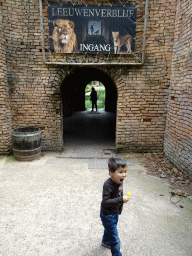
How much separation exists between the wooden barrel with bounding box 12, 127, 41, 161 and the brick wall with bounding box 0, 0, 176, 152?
0.60m

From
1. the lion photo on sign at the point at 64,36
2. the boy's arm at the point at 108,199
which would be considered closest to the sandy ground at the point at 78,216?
the boy's arm at the point at 108,199

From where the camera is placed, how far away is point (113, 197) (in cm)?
203

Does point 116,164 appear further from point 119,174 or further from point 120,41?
point 120,41

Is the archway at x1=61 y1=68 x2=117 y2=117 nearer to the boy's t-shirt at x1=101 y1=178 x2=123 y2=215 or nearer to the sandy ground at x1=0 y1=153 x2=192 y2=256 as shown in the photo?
the sandy ground at x1=0 y1=153 x2=192 y2=256

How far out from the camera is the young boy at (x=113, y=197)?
1897 mm

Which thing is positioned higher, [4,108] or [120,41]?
[120,41]

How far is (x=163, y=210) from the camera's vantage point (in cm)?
325

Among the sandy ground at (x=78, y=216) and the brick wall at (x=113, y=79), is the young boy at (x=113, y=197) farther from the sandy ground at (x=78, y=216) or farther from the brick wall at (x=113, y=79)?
the brick wall at (x=113, y=79)

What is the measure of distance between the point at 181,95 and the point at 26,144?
477 cm

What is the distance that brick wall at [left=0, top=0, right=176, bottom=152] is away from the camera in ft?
16.3

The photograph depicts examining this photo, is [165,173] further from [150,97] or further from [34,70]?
[34,70]

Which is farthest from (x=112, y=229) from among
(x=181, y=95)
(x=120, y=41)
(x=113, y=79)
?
(x=120, y=41)

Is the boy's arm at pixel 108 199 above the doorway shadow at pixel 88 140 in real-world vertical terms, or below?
above

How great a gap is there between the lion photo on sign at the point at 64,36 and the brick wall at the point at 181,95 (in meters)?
3.05
